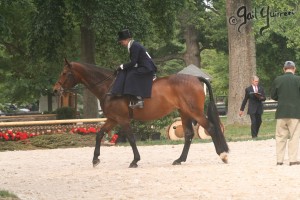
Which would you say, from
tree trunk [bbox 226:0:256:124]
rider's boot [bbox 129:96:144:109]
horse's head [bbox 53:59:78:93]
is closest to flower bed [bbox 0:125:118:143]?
horse's head [bbox 53:59:78:93]

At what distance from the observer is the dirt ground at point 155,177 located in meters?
11.7

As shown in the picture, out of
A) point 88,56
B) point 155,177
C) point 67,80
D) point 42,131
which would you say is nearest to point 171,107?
point 67,80

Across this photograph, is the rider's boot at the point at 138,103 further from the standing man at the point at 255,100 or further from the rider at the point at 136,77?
the standing man at the point at 255,100

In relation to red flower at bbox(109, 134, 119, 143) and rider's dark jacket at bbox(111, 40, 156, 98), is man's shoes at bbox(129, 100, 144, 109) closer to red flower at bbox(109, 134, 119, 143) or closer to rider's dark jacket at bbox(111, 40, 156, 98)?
rider's dark jacket at bbox(111, 40, 156, 98)

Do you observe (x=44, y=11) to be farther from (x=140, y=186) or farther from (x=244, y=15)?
(x=140, y=186)

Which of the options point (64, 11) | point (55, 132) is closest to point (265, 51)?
point (64, 11)

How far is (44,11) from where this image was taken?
3359 cm

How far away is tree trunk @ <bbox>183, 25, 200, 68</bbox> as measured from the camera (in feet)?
176

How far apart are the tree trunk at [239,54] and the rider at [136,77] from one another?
17.9 meters

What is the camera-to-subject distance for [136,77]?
16266 millimetres

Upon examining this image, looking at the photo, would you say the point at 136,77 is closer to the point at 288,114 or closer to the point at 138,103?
the point at 138,103

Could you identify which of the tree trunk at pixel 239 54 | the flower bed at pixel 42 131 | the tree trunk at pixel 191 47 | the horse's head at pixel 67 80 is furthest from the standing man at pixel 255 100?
the tree trunk at pixel 191 47

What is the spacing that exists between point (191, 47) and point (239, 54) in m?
20.4

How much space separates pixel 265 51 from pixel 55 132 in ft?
93.3
